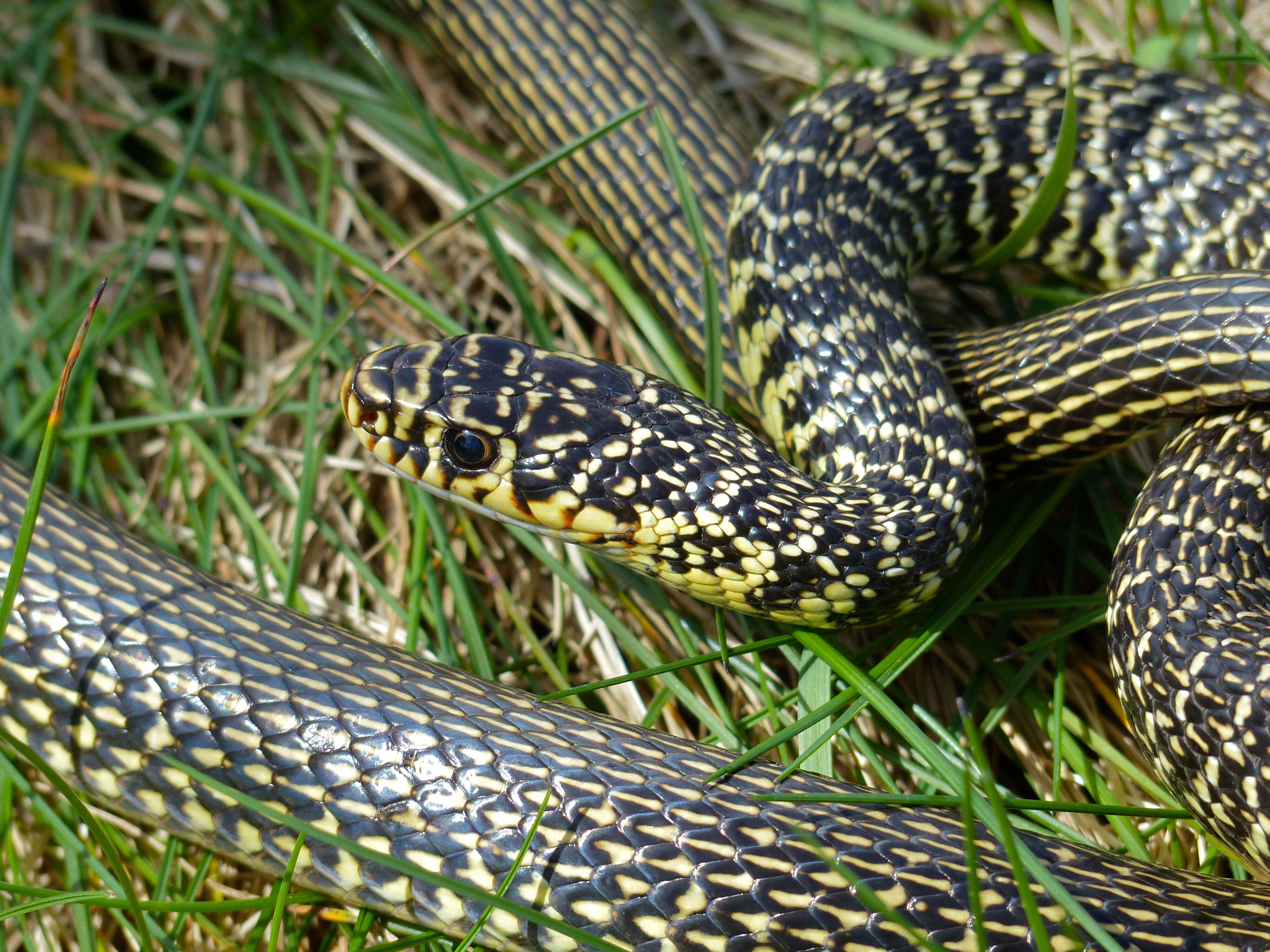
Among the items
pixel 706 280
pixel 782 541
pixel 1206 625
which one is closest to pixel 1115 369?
pixel 1206 625

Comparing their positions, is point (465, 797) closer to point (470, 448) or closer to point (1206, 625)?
point (470, 448)

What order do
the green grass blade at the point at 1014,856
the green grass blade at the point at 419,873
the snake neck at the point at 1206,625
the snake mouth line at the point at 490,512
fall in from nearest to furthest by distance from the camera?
1. the green grass blade at the point at 1014,856
2. the green grass blade at the point at 419,873
3. the snake neck at the point at 1206,625
4. the snake mouth line at the point at 490,512

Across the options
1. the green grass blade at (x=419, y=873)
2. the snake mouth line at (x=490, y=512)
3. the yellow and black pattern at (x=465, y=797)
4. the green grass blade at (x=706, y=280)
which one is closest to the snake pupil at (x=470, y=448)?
the snake mouth line at (x=490, y=512)

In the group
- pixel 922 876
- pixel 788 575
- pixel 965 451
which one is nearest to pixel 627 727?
pixel 788 575

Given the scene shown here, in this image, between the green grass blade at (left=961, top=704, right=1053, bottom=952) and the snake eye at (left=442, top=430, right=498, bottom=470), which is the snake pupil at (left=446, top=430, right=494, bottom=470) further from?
the green grass blade at (left=961, top=704, right=1053, bottom=952)

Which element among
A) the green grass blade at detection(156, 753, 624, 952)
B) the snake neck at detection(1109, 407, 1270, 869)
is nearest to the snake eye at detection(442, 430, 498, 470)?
the green grass blade at detection(156, 753, 624, 952)

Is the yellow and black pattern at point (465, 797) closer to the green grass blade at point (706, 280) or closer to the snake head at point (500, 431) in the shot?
the snake head at point (500, 431)
